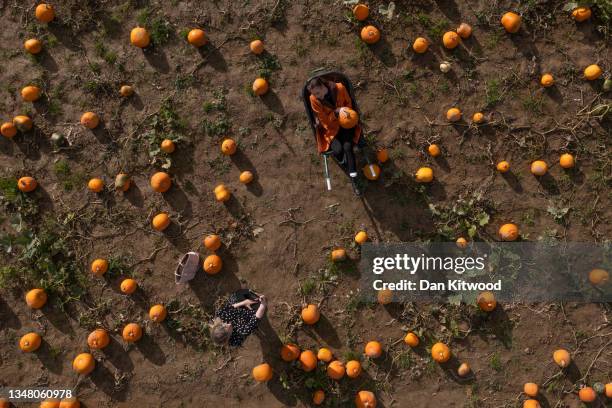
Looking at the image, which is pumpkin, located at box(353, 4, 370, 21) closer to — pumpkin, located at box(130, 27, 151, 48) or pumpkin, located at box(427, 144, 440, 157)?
pumpkin, located at box(427, 144, 440, 157)

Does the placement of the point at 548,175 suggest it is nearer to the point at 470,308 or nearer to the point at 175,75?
the point at 470,308

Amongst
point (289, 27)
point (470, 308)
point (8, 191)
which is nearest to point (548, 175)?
point (470, 308)

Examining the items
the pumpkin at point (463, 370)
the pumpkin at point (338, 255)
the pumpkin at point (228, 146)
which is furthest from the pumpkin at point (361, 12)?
the pumpkin at point (463, 370)

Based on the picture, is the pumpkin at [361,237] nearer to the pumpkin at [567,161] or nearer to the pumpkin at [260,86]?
the pumpkin at [260,86]

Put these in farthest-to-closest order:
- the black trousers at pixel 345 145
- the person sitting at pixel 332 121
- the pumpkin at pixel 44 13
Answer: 1. the pumpkin at pixel 44 13
2. the black trousers at pixel 345 145
3. the person sitting at pixel 332 121

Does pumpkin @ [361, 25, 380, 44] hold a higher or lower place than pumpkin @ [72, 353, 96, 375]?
higher

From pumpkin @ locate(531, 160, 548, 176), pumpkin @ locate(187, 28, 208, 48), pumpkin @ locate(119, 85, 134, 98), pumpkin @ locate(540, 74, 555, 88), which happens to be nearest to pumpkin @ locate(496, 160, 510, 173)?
pumpkin @ locate(531, 160, 548, 176)

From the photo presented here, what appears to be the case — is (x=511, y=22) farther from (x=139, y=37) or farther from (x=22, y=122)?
(x=22, y=122)
